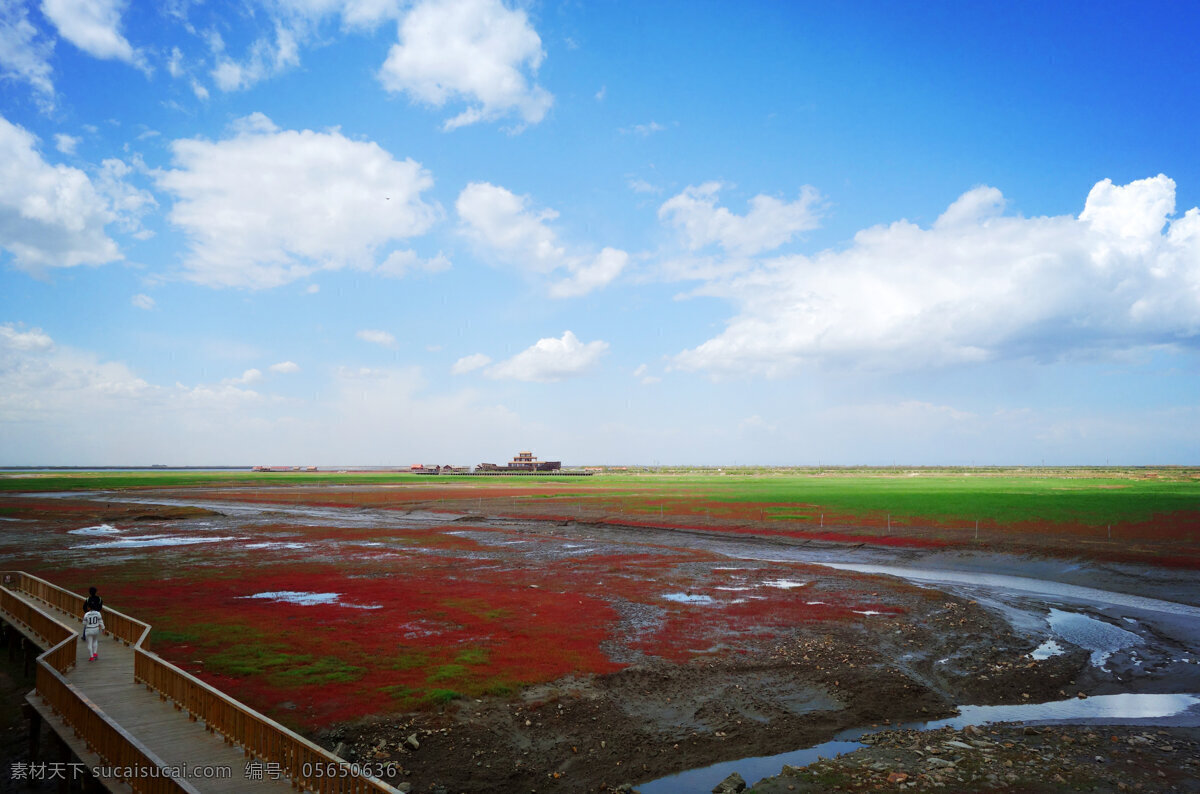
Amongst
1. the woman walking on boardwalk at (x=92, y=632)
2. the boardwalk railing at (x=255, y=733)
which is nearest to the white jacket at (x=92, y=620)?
the woman walking on boardwalk at (x=92, y=632)

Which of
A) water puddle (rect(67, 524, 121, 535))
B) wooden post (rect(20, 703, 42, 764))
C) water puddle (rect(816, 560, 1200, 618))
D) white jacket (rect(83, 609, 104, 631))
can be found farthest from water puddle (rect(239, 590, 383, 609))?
water puddle (rect(67, 524, 121, 535))

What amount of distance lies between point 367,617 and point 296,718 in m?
10.3

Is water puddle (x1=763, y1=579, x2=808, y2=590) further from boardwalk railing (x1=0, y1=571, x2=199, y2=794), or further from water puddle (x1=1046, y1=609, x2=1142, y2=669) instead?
boardwalk railing (x1=0, y1=571, x2=199, y2=794)

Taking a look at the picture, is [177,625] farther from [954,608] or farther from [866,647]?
[954,608]

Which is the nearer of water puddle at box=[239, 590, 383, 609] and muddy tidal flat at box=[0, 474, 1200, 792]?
muddy tidal flat at box=[0, 474, 1200, 792]

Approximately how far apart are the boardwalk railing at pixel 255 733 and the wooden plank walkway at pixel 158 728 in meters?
0.17

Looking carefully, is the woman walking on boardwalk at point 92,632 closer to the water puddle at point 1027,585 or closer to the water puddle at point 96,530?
the water puddle at point 1027,585

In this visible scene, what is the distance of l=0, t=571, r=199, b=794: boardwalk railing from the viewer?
9577mm

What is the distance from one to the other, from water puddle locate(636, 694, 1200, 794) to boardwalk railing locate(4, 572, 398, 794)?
5810 mm

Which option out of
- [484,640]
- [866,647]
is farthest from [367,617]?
[866,647]

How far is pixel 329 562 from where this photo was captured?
38469mm

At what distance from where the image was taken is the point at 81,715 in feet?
39.4

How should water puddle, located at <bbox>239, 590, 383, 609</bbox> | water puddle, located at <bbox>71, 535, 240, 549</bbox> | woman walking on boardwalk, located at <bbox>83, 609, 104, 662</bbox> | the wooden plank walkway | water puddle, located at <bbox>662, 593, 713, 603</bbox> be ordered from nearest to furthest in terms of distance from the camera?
the wooden plank walkway → woman walking on boardwalk, located at <bbox>83, 609, 104, 662</bbox> → water puddle, located at <bbox>239, 590, 383, 609</bbox> → water puddle, located at <bbox>662, 593, 713, 603</bbox> → water puddle, located at <bbox>71, 535, 240, 549</bbox>

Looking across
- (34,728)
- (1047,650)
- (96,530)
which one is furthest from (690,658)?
(96,530)
